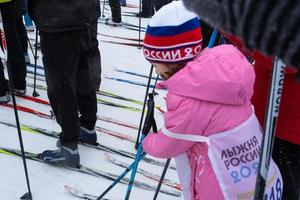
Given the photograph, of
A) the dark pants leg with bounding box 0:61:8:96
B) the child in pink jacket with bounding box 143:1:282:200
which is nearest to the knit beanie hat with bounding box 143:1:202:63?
the child in pink jacket with bounding box 143:1:282:200

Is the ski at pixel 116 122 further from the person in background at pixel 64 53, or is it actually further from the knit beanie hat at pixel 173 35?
the knit beanie hat at pixel 173 35

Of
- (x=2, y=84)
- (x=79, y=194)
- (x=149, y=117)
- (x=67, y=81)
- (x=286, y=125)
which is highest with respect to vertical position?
(x=286, y=125)

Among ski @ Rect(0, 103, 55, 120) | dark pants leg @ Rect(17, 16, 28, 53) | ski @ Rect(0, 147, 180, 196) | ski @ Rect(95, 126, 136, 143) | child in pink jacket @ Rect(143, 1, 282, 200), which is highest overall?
child in pink jacket @ Rect(143, 1, 282, 200)

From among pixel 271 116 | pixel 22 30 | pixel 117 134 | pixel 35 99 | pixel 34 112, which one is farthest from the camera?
pixel 22 30

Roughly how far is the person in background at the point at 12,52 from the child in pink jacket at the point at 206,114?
208cm

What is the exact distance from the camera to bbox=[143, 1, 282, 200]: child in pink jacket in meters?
1.45

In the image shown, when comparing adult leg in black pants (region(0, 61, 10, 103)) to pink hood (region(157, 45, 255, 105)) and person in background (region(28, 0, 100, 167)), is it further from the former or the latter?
pink hood (region(157, 45, 255, 105))

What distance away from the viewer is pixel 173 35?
5.09 feet

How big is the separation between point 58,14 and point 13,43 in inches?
48.8

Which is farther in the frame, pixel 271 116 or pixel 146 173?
pixel 146 173

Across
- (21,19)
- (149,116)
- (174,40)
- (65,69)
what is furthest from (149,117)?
(21,19)

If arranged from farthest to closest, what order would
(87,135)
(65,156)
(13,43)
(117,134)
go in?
1. (13,43)
2. (117,134)
3. (87,135)
4. (65,156)

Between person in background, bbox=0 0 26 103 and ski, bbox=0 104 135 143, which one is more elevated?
person in background, bbox=0 0 26 103

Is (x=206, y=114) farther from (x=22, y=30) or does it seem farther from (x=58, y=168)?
(x=22, y=30)
